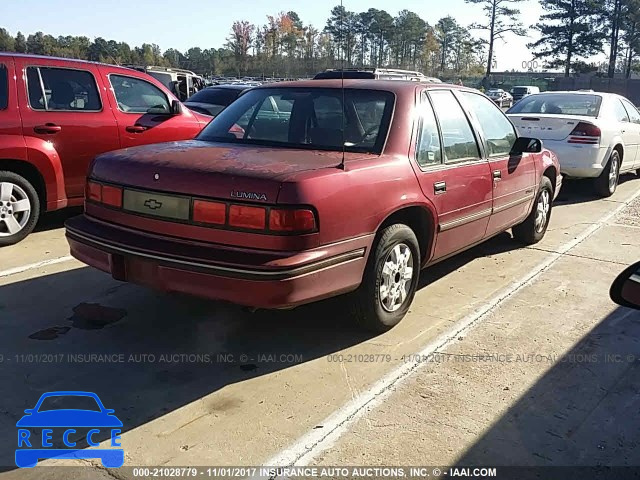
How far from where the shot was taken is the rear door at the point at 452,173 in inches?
168

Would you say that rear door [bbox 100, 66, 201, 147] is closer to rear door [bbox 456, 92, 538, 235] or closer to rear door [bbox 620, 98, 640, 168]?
rear door [bbox 456, 92, 538, 235]

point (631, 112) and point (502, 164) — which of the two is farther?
point (631, 112)

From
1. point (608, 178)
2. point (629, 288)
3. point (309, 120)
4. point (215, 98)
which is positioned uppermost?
point (215, 98)

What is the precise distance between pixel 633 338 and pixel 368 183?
2.13m

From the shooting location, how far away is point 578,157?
8.73 meters

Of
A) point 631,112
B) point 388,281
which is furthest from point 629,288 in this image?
point 631,112

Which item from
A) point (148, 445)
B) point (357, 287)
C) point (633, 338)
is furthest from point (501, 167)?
point (148, 445)

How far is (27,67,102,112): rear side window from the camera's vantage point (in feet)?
19.8

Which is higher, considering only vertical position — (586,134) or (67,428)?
(586,134)

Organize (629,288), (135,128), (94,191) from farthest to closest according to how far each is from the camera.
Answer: (135,128) → (94,191) → (629,288)

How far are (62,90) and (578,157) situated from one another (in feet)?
21.9

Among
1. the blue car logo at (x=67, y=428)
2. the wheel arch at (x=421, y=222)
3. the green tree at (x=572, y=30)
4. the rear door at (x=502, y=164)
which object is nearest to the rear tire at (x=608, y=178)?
the rear door at (x=502, y=164)

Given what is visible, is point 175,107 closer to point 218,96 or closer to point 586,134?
point 218,96

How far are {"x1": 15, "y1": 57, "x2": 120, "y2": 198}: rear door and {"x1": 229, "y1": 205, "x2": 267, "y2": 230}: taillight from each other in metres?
3.55
